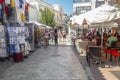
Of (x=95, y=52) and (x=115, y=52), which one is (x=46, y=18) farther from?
(x=95, y=52)

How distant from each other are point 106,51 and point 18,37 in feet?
15.5

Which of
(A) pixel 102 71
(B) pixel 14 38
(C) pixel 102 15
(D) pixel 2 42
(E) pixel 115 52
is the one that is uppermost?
(C) pixel 102 15

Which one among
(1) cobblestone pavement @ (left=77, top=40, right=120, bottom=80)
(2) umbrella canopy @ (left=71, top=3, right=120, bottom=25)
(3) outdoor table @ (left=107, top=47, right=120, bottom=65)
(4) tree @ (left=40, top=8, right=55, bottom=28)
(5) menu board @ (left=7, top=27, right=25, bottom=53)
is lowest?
(1) cobblestone pavement @ (left=77, top=40, right=120, bottom=80)

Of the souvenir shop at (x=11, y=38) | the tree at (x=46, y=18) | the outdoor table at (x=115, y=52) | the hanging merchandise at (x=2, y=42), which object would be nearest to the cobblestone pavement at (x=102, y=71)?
the outdoor table at (x=115, y=52)

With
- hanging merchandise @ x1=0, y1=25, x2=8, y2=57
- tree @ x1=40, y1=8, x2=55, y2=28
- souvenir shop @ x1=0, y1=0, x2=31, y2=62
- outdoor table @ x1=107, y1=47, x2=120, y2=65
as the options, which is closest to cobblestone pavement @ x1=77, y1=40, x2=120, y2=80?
outdoor table @ x1=107, y1=47, x2=120, y2=65

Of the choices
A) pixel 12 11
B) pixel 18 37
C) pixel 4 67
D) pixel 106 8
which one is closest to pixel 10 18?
pixel 12 11

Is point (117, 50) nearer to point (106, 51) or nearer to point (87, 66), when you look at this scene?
point (106, 51)

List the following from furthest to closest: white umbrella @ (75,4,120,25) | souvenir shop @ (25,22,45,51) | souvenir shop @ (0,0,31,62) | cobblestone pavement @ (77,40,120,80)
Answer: souvenir shop @ (25,22,45,51), souvenir shop @ (0,0,31,62), white umbrella @ (75,4,120,25), cobblestone pavement @ (77,40,120,80)

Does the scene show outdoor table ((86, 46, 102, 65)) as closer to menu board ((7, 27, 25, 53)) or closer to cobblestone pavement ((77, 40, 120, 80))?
cobblestone pavement ((77, 40, 120, 80))

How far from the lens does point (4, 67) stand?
13.3 metres

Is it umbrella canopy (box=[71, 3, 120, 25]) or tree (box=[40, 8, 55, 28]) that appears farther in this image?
tree (box=[40, 8, 55, 28])

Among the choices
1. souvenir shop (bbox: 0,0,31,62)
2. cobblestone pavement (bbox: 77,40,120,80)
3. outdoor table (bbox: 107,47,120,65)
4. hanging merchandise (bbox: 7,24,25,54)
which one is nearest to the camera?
cobblestone pavement (bbox: 77,40,120,80)

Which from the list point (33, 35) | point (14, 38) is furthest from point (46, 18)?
point (14, 38)

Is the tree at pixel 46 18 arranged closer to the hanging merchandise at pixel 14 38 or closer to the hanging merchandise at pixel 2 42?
the hanging merchandise at pixel 14 38
